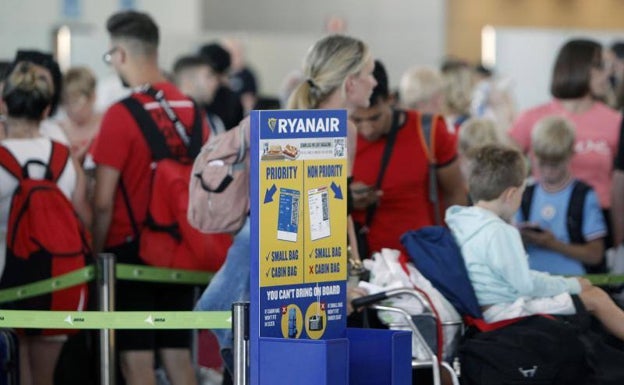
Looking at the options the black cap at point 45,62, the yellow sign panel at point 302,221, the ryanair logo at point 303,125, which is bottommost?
the yellow sign panel at point 302,221

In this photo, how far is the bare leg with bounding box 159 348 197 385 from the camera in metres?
5.83

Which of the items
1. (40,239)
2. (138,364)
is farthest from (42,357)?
(40,239)

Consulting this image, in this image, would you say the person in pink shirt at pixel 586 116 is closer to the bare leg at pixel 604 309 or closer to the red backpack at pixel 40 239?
the bare leg at pixel 604 309

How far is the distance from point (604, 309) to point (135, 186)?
6.68 feet

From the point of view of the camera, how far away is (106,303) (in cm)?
537

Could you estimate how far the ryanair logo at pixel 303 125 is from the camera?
157 inches

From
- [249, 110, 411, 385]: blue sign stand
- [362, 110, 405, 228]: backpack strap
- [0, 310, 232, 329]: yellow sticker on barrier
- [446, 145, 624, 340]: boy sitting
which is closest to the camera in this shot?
[249, 110, 411, 385]: blue sign stand

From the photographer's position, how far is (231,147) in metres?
4.73

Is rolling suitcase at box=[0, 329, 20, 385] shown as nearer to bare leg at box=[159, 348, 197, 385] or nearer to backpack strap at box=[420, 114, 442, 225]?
bare leg at box=[159, 348, 197, 385]

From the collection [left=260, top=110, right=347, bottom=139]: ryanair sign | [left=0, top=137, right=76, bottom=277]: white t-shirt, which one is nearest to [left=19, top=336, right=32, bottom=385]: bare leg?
[left=0, top=137, right=76, bottom=277]: white t-shirt

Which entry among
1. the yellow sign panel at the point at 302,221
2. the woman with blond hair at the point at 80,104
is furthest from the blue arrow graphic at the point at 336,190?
the woman with blond hair at the point at 80,104

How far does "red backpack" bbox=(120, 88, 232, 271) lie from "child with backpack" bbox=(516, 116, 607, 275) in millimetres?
1554

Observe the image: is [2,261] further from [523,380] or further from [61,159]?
[523,380]

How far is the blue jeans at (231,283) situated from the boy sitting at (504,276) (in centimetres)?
80
